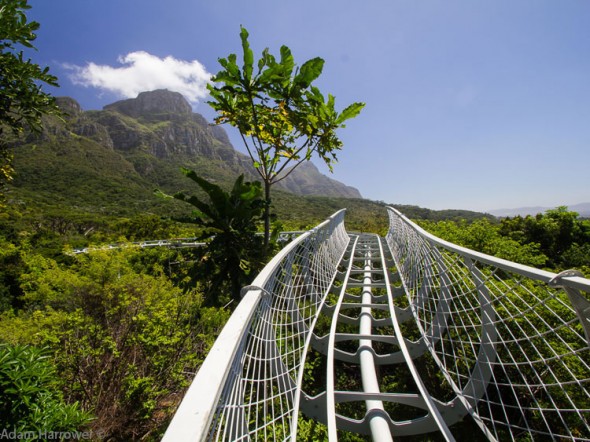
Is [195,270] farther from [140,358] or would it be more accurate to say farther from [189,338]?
[140,358]

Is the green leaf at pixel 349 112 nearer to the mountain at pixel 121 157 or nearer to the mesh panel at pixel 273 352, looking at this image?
the mesh panel at pixel 273 352

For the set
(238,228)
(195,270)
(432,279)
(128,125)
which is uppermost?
(128,125)

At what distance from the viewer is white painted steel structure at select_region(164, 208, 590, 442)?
0.93 metres

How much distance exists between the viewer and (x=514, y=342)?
147cm

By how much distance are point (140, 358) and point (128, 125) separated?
13936 centimetres

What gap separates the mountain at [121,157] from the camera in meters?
58.8

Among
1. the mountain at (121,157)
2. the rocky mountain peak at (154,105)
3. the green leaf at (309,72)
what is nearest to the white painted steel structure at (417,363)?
the green leaf at (309,72)

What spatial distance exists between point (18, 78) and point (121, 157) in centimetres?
10298

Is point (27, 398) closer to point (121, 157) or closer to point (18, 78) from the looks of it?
point (18, 78)

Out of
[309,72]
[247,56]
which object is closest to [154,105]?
[247,56]

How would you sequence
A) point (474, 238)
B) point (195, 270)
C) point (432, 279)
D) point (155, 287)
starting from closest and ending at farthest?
point (432, 279), point (195, 270), point (474, 238), point (155, 287)

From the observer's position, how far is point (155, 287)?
6000 mm

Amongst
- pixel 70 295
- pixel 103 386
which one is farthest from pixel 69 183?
pixel 103 386

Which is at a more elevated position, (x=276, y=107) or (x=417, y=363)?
(x=276, y=107)
